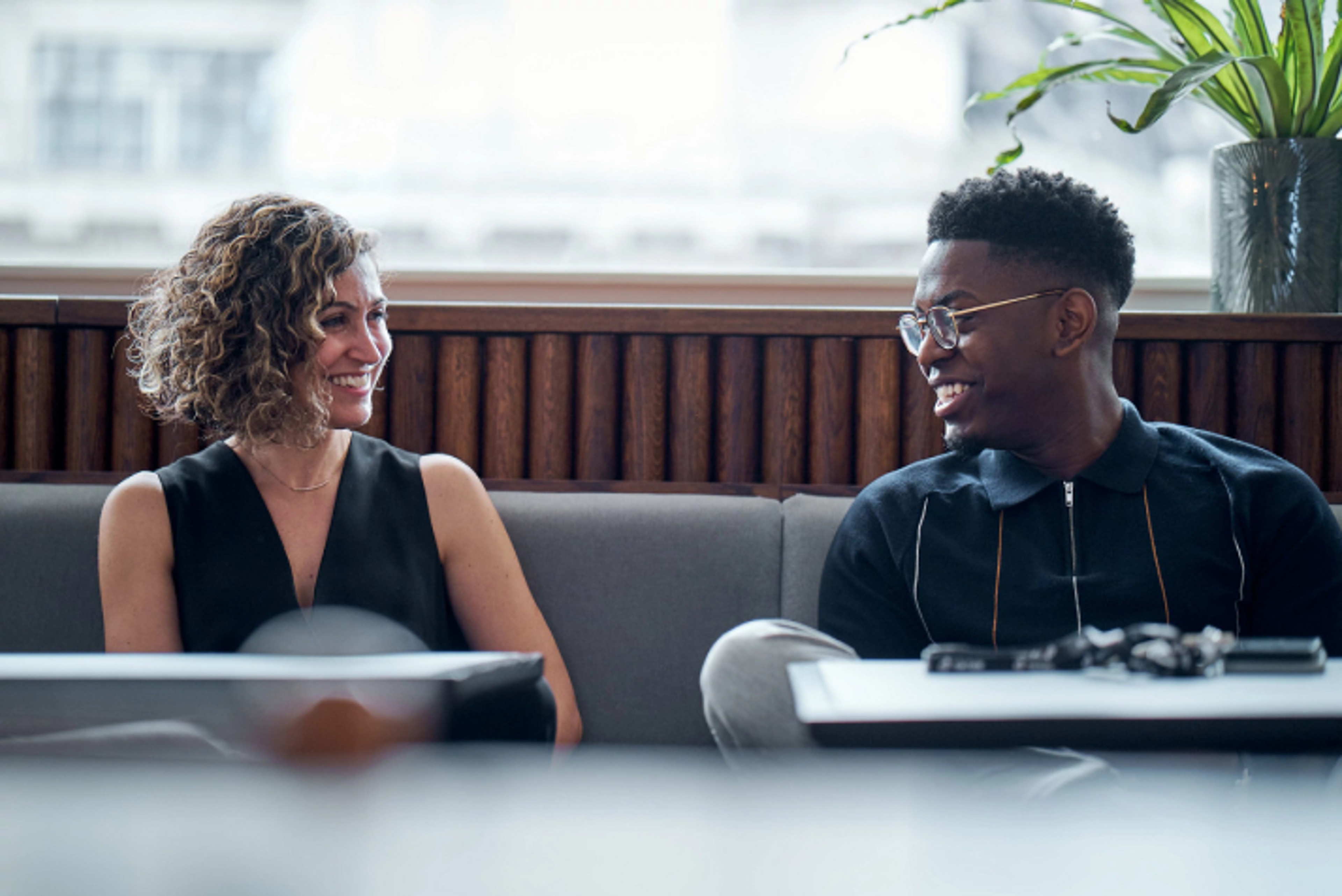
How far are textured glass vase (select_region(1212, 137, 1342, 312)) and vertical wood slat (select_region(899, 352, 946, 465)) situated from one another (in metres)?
0.55

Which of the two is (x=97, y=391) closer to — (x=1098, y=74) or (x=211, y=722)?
(x=211, y=722)

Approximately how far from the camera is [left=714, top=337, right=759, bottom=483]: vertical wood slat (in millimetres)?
1784

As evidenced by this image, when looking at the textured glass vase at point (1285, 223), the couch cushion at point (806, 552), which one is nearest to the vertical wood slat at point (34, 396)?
the couch cushion at point (806, 552)

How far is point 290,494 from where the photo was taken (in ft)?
5.05

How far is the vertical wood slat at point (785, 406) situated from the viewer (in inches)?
70.2

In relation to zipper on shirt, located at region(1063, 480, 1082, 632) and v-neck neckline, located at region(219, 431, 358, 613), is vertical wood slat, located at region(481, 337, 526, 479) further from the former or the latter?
zipper on shirt, located at region(1063, 480, 1082, 632)

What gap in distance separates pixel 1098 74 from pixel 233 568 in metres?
1.59

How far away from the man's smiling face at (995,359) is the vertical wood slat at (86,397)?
137 cm

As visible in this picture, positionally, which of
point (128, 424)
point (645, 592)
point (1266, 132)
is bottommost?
point (645, 592)

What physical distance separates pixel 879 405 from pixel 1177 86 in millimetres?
652

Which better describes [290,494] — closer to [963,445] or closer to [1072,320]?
[963,445]

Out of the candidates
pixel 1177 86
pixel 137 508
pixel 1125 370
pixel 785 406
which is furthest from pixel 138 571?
pixel 1177 86

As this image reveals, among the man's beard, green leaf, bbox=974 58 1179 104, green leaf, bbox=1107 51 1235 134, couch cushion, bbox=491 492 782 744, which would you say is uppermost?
green leaf, bbox=974 58 1179 104

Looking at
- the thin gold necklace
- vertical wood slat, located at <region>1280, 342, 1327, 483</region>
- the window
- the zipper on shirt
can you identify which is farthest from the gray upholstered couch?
the window
